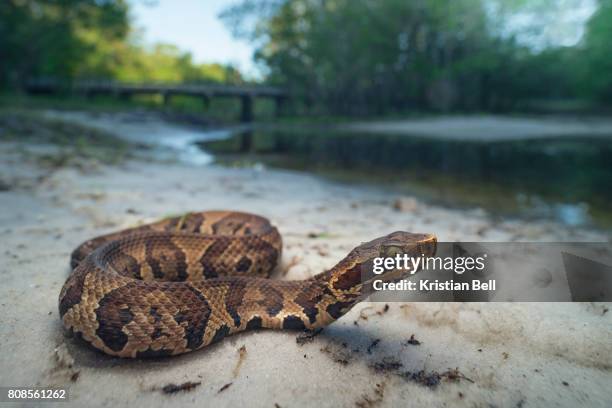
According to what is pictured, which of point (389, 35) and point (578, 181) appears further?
point (389, 35)

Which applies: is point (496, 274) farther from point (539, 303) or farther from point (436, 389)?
point (436, 389)

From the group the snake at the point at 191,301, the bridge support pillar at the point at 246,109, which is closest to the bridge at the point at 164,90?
the bridge support pillar at the point at 246,109

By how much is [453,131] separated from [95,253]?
33.6 metres

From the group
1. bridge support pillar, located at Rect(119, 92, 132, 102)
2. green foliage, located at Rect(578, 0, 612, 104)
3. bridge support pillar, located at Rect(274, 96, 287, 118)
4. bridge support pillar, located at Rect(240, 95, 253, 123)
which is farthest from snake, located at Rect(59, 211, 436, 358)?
bridge support pillar, located at Rect(274, 96, 287, 118)

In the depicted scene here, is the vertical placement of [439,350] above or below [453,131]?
below

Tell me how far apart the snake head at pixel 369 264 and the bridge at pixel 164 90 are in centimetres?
4272

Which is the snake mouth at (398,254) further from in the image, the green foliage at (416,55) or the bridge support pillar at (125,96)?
the bridge support pillar at (125,96)

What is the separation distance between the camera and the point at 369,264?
8.00 feet

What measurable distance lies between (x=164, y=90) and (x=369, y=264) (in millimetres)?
48836

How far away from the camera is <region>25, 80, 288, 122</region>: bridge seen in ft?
124

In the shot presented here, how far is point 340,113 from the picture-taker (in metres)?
53.1

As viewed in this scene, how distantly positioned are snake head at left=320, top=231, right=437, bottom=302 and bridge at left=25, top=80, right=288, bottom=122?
4272cm

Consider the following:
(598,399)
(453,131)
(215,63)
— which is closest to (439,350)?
(598,399)

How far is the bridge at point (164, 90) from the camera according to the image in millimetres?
37756
